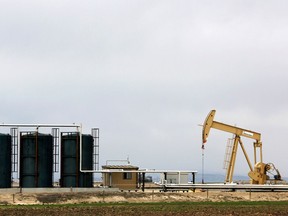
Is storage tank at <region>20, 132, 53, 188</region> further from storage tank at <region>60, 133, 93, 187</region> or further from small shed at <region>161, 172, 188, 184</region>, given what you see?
small shed at <region>161, 172, 188, 184</region>

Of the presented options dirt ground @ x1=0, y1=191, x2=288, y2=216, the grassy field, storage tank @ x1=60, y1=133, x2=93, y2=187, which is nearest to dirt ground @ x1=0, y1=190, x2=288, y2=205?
dirt ground @ x1=0, y1=191, x2=288, y2=216

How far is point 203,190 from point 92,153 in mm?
10431

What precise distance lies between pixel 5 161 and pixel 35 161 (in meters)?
2.31

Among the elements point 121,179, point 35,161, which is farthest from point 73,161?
point 121,179

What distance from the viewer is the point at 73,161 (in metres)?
51.4

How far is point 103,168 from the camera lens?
55.4 meters

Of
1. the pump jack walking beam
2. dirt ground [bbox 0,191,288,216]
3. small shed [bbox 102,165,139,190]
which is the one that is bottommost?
dirt ground [bbox 0,191,288,216]

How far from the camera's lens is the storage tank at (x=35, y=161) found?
5041 cm

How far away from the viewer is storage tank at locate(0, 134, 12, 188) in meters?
50.2

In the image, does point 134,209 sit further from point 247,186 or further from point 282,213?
point 247,186

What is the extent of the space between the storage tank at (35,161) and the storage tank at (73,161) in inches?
50.5

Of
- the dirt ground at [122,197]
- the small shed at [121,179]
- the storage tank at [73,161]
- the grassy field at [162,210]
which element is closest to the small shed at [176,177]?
the small shed at [121,179]

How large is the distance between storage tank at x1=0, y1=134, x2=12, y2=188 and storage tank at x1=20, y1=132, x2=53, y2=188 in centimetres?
93

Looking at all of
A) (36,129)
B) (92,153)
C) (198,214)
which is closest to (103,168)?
(92,153)
